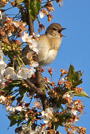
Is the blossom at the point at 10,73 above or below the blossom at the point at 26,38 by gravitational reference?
below

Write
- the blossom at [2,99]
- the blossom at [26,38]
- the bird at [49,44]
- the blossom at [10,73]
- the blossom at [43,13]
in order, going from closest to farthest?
the blossom at [10,73] < the blossom at [26,38] < the blossom at [2,99] < the blossom at [43,13] < the bird at [49,44]

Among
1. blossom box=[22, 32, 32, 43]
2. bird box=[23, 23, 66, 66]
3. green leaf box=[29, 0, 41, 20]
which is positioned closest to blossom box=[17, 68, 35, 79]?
blossom box=[22, 32, 32, 43]

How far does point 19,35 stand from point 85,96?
3.86ft

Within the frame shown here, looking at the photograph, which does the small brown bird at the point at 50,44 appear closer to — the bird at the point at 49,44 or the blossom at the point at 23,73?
the bird at the point at 49,44

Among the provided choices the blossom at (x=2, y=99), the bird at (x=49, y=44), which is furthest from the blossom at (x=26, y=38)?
the bird at (x=49, y=44)

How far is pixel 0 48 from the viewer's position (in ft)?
8.02

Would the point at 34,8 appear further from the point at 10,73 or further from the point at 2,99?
the point at 2,99

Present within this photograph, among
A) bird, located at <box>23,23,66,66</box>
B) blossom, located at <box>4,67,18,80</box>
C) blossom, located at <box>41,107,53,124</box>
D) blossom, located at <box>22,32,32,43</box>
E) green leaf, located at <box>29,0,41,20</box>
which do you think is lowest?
blossom, located at <box>41,107,53,124</box>

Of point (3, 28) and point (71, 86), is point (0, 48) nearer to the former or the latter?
point (3, 28)

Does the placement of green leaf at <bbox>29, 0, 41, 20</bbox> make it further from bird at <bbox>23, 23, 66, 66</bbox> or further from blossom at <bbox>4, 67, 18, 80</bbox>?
bird at <bbox>23, 23, 66, 66</bbox>

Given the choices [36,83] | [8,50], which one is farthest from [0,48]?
[36,83]

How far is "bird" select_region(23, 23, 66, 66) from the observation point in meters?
5.42

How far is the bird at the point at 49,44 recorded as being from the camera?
17.8 feet

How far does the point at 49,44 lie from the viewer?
18.8 ft
